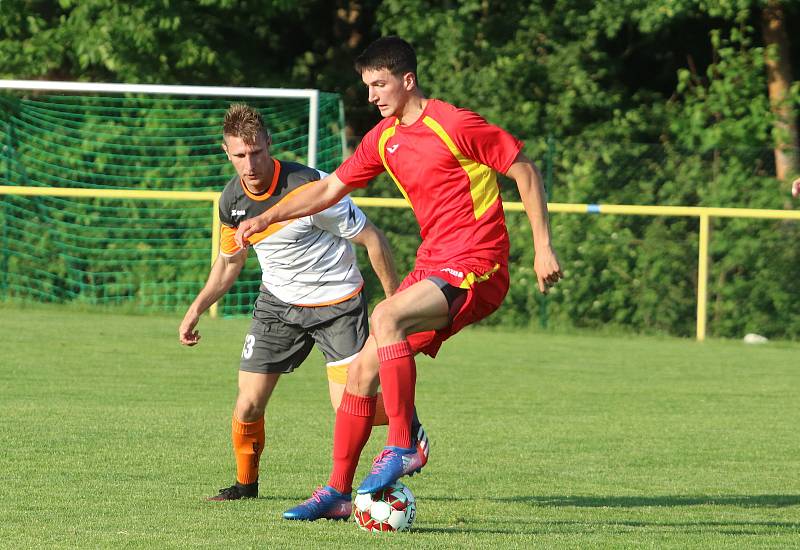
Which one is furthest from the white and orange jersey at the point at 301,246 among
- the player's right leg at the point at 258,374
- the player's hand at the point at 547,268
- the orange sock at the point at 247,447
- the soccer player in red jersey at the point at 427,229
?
the player's hand at the point at 547,268

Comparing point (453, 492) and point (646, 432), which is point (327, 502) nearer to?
point (453, 492)

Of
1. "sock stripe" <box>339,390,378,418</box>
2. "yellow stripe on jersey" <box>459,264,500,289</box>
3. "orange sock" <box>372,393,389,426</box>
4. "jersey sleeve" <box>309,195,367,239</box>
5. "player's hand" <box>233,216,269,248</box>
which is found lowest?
"orange sock" <box>372,393,389,426</box>

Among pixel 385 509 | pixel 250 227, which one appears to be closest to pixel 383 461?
pixel 385 509

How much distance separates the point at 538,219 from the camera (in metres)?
5.78

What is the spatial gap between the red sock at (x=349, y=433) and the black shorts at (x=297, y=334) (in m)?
0.93

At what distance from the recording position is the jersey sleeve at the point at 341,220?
276 inches

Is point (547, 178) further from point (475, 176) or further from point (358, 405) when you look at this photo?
point (358, 405)

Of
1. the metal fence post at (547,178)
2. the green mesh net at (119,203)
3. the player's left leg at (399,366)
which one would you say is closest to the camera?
the player's left leg at (399,366)

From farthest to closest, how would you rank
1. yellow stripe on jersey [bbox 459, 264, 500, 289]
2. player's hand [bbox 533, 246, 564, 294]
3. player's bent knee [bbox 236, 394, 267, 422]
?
player's bent knee [bbox 236, 394, 267, 422] → yellow stripe on jersey [bbox 459, 264, 500, 289] → player's hand [bbox 533, 246, 564, 294]

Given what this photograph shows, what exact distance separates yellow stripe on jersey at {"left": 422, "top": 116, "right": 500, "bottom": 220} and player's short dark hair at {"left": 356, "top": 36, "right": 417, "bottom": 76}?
0.75 ft

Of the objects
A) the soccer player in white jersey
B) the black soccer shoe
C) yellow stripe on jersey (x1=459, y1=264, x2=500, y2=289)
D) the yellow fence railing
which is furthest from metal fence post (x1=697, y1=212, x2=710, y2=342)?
yellow stripe on jersey (x1=459, y1=264, x2=500, y2=289)

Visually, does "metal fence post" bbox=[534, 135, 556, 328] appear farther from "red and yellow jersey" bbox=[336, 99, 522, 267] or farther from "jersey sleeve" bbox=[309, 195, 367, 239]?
"red and yellow jersey" bbox=[336, 99, 522, 267]

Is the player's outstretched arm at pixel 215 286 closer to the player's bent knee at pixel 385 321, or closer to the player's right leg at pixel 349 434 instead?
the player's right leg at pixel 349 434

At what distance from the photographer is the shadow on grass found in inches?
266
